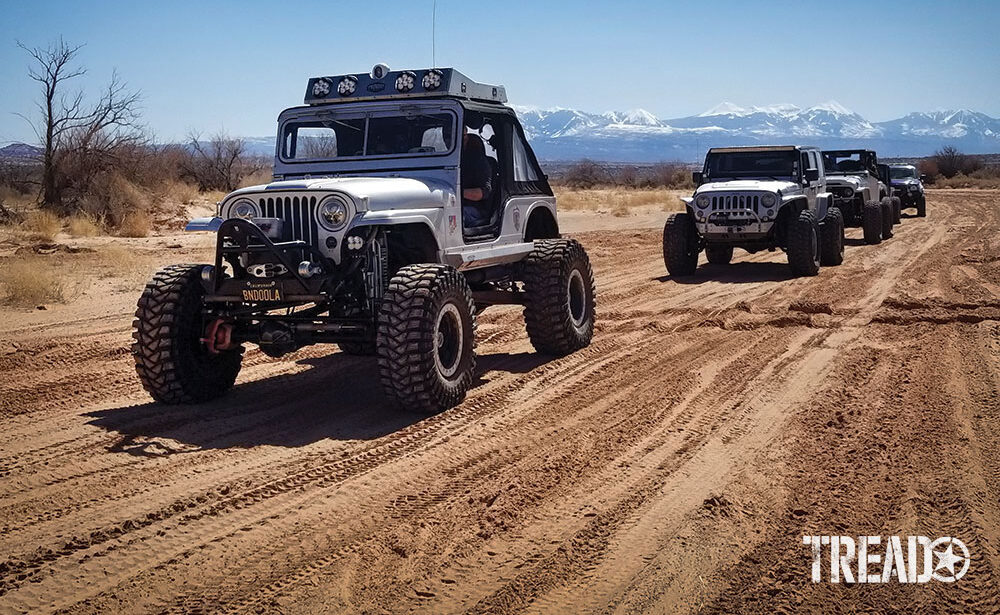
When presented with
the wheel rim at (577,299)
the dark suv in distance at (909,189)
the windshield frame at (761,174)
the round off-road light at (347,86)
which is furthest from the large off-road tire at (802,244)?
the dark suv in distance at (909,189)

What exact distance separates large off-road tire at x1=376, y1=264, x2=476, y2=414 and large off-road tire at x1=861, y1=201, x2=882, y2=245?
51.5 feet

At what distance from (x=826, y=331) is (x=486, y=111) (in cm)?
426

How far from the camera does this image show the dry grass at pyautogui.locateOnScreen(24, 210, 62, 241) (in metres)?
20.3

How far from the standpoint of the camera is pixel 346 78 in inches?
337

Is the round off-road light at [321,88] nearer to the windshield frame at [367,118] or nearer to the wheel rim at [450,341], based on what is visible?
the windshield frame at [367,118]

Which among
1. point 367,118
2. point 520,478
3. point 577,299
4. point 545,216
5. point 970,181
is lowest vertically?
point 520,478

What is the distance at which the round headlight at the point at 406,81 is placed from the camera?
27.3 ft

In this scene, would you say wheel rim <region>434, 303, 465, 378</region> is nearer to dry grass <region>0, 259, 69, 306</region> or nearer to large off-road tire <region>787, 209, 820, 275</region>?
dry grass <region>0, 259, 69, 306</region>

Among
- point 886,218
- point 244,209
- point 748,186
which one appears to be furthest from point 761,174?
point 244,209

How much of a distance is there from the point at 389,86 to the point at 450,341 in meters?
2.45

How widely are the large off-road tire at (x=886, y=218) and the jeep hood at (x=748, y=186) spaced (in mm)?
7302

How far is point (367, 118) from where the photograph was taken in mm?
8516

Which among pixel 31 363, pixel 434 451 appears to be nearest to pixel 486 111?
pixel 434 451

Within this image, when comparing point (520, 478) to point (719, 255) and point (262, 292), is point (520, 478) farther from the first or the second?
point (719, 255)
